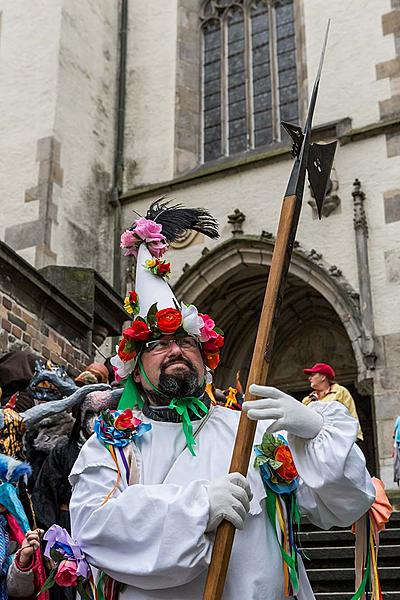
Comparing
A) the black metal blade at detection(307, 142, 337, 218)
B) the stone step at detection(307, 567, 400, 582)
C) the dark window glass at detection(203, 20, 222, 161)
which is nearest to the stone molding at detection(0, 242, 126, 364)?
the stone step at detection(307, 567, 400, 582)

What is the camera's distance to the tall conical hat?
2.85 metres

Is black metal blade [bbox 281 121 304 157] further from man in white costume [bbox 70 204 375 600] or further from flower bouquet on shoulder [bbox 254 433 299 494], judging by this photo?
flower bouquet on shoulder [bbox 254 433 299 494]

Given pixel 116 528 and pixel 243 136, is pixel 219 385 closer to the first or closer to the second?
pixel 243 136

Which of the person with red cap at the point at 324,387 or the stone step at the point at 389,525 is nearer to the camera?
the stone step at the point at 389,525

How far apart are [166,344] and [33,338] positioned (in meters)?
5.55

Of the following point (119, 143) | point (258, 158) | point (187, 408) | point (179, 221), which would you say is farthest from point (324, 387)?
point (119, 143)

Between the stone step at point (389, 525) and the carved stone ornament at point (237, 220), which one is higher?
the carved stone ornament at point (237, 220)

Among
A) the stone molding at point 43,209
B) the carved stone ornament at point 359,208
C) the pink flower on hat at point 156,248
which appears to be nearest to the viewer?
the pink flower on hat at point 156,248

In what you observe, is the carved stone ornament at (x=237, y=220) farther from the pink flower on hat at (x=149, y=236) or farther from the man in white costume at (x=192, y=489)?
the man in white costume at (x=192, y=489)

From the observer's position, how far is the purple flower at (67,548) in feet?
8.40

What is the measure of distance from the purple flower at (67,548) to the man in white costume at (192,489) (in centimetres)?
21

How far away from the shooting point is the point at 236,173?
42.0ft

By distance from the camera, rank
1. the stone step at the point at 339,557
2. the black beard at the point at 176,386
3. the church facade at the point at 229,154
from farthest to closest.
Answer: the church facade at the point at 229,154
the stone step at the point at 339,557
the black beard at the point at 176,386

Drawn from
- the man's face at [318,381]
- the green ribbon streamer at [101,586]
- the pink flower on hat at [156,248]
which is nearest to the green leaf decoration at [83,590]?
the green ribbon streamer at [101,586]
